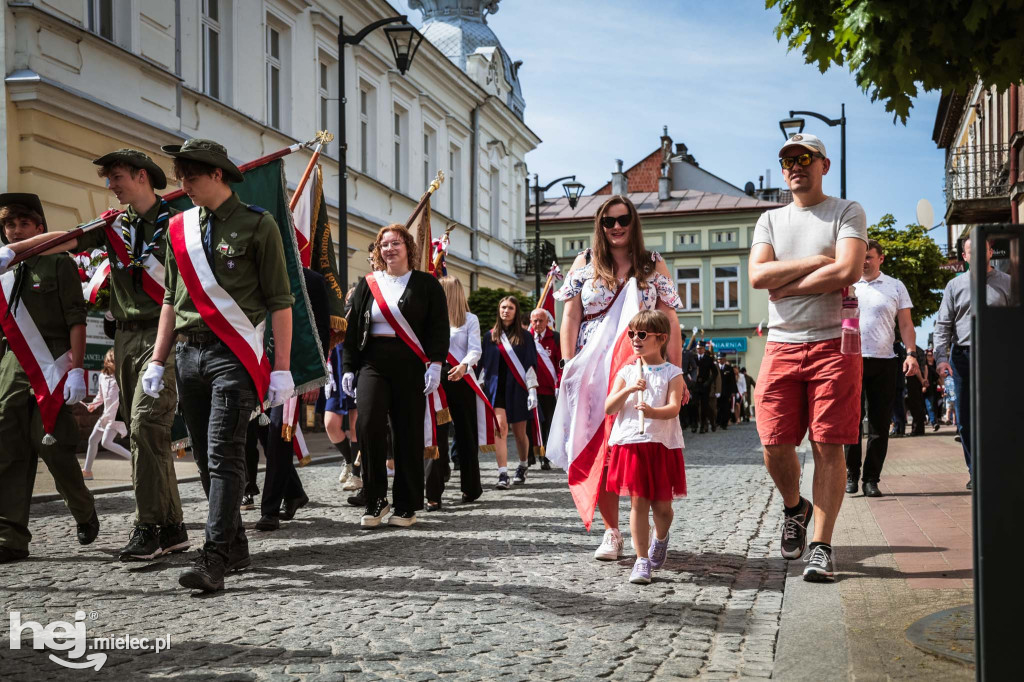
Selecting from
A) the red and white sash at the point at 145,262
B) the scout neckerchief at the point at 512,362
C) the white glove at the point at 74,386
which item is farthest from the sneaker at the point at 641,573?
the scout neckerchief at the point at 512,362

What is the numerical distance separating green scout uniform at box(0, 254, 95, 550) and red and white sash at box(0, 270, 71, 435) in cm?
4

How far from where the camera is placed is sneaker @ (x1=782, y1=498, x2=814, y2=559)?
5602mm

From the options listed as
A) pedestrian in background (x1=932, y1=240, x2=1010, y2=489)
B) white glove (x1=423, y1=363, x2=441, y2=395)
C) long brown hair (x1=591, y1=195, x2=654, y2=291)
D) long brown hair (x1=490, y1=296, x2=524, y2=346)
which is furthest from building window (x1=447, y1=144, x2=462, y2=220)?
long brown hair (x1=591, y1=195, x2=654, y2=291)

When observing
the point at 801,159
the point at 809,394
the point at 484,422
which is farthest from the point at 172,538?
the point at 484,422

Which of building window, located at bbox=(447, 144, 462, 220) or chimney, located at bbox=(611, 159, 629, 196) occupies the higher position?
chimney, located at bbox=(611, 159, 629, 196)

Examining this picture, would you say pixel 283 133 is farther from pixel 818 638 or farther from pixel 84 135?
pixel 818 638

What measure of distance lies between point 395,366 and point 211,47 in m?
14.3

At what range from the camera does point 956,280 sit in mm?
8562

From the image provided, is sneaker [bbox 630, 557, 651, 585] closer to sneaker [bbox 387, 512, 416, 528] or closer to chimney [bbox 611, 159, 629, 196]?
sneaker [bbox 387, 512, 416, 528]

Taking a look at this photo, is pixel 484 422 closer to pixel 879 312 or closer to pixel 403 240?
pixel 403 240

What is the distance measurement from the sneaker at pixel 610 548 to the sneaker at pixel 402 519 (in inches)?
73.1

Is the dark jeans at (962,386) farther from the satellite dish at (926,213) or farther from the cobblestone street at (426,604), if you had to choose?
the satellite dish at (926,213)

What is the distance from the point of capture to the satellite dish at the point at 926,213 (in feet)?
94.5

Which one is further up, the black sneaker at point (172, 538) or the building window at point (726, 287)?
the building window at point (726, 287)
